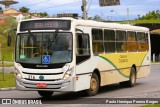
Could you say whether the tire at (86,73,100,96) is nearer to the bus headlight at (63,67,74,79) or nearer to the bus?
the bus

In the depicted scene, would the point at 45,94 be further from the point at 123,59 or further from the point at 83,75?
the point at 123,59

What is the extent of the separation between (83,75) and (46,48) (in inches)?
66.6

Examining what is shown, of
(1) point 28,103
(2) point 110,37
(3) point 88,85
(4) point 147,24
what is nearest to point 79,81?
(3) point 88,85

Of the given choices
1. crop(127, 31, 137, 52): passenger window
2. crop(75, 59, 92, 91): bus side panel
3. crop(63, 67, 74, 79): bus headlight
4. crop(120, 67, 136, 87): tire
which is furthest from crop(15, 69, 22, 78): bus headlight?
crop(120, 67, 136, 87): tire

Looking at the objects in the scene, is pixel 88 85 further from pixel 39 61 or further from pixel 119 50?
pixel 119 50

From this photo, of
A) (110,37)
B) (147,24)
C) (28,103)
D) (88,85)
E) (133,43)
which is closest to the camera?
(28,103)

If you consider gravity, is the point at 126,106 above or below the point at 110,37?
below

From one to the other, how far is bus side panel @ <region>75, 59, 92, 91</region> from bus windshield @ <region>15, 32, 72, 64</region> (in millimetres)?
677

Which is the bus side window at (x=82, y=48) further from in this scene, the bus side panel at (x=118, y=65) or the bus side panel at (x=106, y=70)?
the bus side panel at (x=118, y=65)

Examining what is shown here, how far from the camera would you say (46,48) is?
16328mm

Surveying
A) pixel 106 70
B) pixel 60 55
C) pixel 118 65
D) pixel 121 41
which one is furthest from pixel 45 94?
pixel 121 41

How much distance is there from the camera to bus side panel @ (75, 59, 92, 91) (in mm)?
16531

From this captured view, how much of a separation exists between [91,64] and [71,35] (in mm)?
1757

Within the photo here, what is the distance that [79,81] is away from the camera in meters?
16.6
